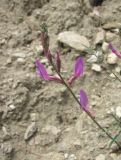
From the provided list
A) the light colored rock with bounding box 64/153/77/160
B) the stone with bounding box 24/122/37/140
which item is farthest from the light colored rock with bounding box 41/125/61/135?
the light colored rock with bounding box 64/153/77/160

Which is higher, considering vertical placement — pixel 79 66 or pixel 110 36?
pixel 79 66

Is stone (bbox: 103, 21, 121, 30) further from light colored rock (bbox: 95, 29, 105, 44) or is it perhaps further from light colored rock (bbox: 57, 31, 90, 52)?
light colored rock (bbox: 57, 31, 90, 52)

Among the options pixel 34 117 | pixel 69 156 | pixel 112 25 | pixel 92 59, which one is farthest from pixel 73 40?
pixel 69 156

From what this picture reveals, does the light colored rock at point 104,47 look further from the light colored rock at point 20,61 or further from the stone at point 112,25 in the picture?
the light colored rock at point 20,61

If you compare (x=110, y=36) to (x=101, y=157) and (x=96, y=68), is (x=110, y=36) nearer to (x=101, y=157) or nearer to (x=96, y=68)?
(x=96, y=68)

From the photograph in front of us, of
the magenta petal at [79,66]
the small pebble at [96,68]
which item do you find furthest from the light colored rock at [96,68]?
the magenta petal at [79,66]

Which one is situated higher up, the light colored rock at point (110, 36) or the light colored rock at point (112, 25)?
the light colored rock at point (112, 25)

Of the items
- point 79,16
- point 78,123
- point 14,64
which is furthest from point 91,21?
point 78,123
